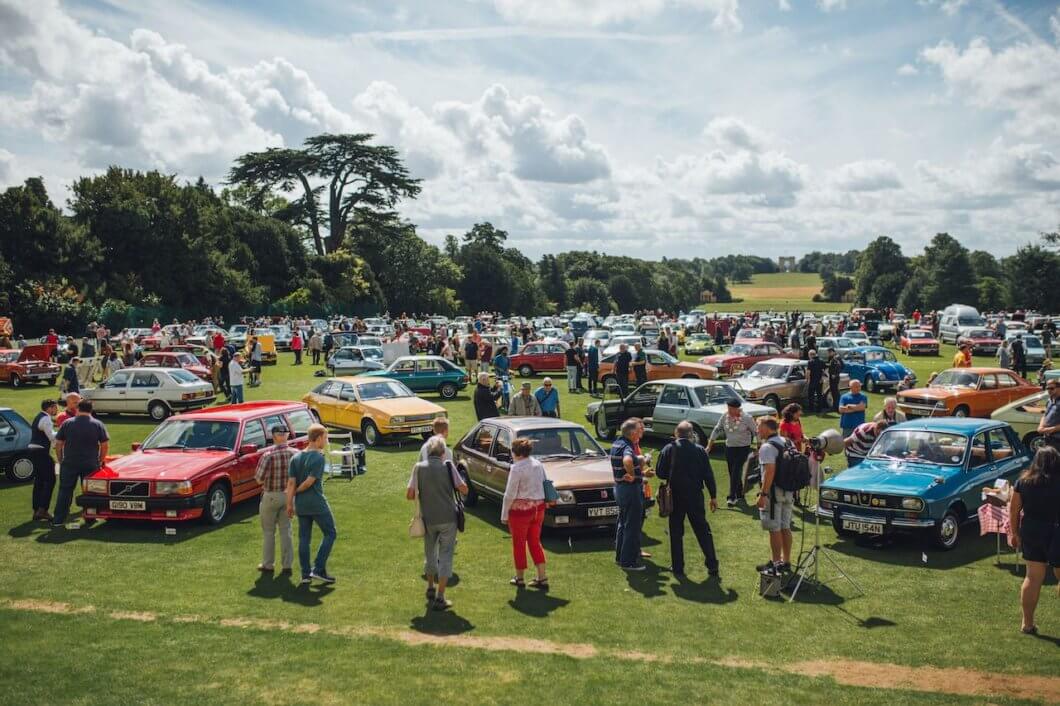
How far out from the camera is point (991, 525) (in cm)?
1011

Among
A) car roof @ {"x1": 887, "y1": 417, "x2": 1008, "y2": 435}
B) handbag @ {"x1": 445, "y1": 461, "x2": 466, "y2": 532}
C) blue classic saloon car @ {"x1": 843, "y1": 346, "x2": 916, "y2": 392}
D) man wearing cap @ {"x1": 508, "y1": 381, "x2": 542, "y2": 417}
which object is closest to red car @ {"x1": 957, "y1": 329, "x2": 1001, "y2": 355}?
blue classic saloon car @ {"x1": 843, "y1": 346, "x2": 916, "y2": 392}

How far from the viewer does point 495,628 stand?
8.25 meters

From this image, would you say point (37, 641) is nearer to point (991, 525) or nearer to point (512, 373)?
point (991, 525)

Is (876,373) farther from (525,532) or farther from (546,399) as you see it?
(525,532)

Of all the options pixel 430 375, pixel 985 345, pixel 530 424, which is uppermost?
pixel 530 424

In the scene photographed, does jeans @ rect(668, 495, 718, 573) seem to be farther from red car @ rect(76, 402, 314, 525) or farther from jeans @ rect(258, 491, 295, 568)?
red car @ rect(76, 402, 314, 525)

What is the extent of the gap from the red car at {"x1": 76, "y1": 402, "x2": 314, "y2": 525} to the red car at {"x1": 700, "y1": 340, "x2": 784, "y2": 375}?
2210cm

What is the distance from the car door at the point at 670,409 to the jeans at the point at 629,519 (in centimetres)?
847

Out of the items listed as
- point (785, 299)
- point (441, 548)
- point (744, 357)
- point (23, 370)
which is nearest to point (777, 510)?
point (441, 548)

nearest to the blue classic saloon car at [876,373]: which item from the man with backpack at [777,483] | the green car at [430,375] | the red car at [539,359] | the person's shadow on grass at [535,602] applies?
the red car at [539,359]

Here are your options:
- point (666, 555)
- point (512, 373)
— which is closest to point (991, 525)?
point (666, 555)

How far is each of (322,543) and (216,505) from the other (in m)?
3.51

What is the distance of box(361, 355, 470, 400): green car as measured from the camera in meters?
28.4

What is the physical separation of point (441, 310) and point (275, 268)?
731 inches
